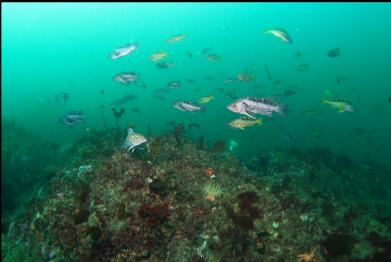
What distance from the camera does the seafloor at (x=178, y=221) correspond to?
5.87 m

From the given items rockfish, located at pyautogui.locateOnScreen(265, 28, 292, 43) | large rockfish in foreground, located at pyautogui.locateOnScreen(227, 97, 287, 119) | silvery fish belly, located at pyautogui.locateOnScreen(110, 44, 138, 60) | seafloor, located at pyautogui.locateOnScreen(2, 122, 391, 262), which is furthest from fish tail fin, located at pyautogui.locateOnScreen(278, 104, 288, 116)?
silvery fish belly, located at pyautogui.locateOnScreen(110, 44, 138, 60)

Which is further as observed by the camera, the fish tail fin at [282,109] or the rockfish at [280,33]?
the rockfish at [280,33]

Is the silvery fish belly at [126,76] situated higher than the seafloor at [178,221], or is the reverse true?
the seafloor at [178,221]

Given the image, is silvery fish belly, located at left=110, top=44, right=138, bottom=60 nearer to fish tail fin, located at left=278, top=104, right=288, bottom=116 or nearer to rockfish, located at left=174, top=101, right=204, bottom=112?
rockfish, located at left=174, top=101, right=204, bottom=112

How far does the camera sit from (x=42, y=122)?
3719 centimetres

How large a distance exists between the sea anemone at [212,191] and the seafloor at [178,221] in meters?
0.02

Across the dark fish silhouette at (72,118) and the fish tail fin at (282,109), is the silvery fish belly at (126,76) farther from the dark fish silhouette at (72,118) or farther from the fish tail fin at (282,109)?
the fish tail fin at (282,109)

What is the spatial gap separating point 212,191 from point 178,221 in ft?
3.15

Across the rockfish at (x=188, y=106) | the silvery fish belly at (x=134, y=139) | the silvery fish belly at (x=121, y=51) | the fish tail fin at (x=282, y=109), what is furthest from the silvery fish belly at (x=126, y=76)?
the fish tail fin at (x=282, y=109)

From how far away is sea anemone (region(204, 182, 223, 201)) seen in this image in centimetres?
685

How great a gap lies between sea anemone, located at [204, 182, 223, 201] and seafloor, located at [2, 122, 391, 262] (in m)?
0.02

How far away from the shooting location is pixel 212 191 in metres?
6.89

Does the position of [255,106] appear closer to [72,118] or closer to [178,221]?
[178,221]

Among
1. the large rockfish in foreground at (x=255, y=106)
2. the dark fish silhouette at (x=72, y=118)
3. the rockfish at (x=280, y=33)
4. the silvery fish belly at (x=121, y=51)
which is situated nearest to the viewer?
the large rockfish in foreground at (x=255, y=106)
